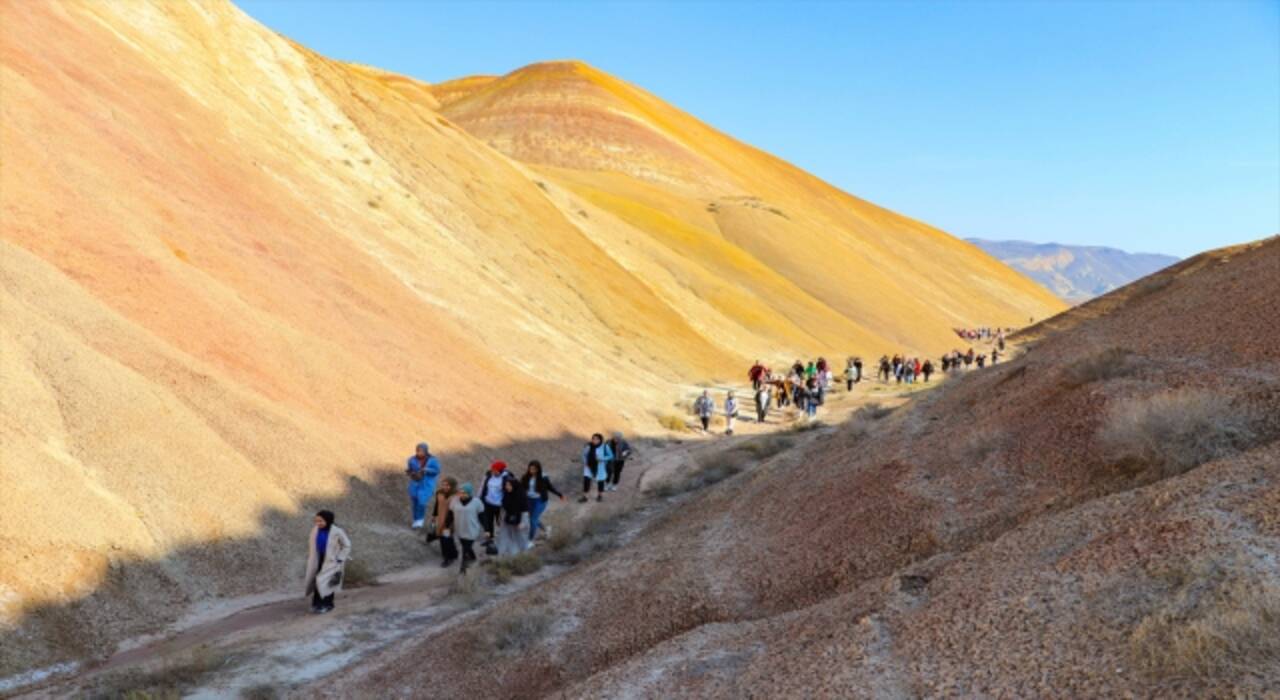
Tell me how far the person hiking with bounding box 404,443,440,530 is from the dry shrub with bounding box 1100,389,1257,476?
993 cm

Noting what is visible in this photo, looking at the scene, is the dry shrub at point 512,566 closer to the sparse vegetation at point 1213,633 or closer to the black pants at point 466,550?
the black pants at point 466,550

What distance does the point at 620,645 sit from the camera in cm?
802

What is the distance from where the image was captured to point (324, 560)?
11.0 meters

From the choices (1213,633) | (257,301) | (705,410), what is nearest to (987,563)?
(1213,633)

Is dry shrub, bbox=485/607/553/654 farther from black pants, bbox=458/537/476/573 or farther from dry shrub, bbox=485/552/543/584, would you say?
black pants, bbox=458/537/476/573

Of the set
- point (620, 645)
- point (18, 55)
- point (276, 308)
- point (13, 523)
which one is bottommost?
point (620, 645)

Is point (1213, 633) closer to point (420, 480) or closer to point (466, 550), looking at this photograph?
point (466, 550)

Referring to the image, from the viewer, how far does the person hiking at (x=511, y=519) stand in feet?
43.6

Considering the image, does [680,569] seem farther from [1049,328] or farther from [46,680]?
[1049,328]

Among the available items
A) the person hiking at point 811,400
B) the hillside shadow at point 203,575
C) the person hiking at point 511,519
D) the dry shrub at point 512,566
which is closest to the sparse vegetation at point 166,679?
the hillside shadow at point 203,575

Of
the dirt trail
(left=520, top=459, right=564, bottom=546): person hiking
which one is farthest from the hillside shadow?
(left=520, top=459, right=564, bottom=546): person hiking

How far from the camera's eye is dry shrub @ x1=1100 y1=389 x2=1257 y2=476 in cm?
756

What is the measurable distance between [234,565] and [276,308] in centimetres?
932

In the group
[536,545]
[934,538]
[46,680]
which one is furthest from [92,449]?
[934,538]
